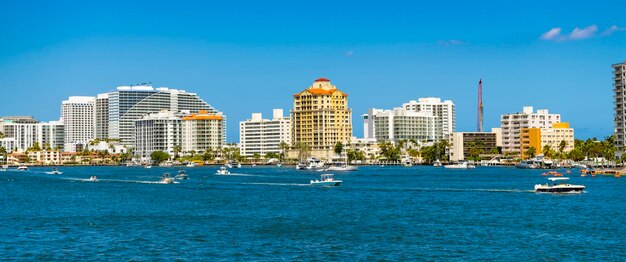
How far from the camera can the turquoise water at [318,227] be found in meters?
43.4

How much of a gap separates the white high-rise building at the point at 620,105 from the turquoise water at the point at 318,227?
92.8 m

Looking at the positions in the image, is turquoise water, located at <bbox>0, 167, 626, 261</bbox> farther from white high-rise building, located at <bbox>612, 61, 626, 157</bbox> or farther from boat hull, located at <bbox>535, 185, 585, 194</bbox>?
white high-rise building, located at <bbox>612, 61, 626, 157</bbox>

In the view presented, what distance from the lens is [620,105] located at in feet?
567

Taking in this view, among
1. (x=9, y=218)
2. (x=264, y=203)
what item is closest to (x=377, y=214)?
(x=264, y=203)

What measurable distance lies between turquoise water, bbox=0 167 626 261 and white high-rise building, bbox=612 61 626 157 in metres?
92.8

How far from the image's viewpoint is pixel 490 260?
134ft

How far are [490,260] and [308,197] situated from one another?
42381 millimetres

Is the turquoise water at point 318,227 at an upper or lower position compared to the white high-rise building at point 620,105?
lower

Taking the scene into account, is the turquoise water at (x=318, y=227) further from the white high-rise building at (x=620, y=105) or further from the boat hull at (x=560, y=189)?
the white high-rise building at (x=620, y=105)

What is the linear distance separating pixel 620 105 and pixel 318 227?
133093 millimetres

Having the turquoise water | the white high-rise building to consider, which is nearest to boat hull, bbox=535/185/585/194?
the turquoise water

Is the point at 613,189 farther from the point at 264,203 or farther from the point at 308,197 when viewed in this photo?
the point at 264,203

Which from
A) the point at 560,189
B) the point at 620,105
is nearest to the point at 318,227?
the point at 560,189

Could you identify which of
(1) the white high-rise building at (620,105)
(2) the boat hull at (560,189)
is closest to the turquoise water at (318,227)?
(2) the boat hull at (560,189)
